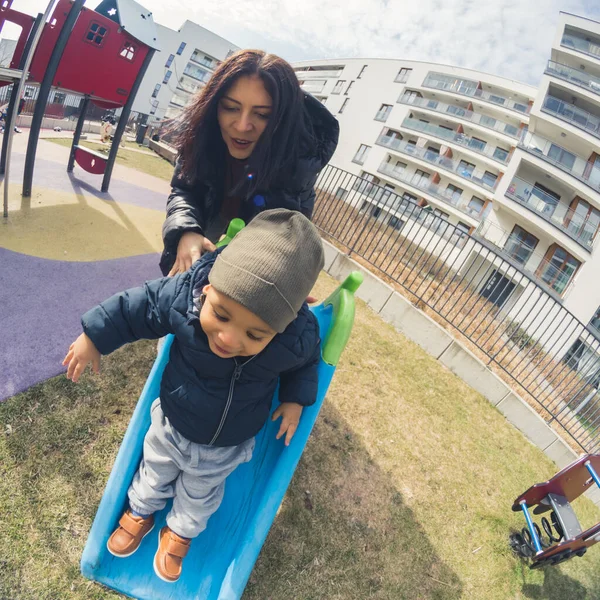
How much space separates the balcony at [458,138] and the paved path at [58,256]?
23.0m

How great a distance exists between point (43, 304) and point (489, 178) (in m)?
25.7

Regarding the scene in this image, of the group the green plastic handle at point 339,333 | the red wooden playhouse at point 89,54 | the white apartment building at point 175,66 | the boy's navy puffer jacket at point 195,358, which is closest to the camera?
the boy's navy puffer jacket at point 195,358

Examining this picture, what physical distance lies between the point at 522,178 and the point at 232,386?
24177 millimetres

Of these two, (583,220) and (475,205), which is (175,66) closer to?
(475,205)

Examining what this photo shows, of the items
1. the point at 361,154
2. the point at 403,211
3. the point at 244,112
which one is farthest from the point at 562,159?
the point at 244,112

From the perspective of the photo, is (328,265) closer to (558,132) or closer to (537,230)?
(537,230)

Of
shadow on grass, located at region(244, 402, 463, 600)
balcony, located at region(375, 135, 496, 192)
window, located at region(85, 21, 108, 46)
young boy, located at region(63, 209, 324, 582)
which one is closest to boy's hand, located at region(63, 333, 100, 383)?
young boy, located at region(63, 209, 324, 582)

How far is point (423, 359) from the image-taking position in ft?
15.7

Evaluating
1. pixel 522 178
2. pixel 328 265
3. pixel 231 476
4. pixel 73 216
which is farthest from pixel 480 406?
pixel 522 178

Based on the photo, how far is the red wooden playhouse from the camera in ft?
13.1

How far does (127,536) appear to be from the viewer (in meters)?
1.50

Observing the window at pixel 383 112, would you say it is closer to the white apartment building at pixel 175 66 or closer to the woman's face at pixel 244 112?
the white apartment building at pixel 175 66

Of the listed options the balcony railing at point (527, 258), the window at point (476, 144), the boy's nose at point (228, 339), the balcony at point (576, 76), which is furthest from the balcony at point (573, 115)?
the boy's nose at point (228, 339)

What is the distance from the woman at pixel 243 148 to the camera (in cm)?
167
